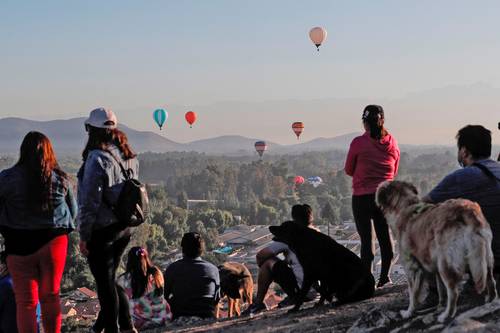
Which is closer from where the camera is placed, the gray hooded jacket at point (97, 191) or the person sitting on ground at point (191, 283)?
the gray hooded jacket at point (97, 191)

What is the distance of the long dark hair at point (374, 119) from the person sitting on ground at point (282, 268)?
34.7 inches

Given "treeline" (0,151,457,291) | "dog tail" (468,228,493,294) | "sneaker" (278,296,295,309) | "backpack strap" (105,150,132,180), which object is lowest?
"treeline" (0,151,457,291)

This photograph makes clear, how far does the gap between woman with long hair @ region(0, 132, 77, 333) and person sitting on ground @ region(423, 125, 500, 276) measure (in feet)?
8.11

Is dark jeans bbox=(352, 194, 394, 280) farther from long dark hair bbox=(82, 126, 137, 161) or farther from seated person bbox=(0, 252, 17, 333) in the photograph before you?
seated person bbox=(0, 252, 17, 333)

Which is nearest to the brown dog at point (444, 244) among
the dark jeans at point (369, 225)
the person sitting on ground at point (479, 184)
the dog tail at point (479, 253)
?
the dog tail at point (479, 253)

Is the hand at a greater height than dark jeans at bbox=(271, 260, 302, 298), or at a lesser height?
greater

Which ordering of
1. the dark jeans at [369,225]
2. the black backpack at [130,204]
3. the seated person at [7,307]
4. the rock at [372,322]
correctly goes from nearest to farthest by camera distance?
1. the rock at [372,322]
2. the black backpack at [130,204]
3. the seated person at [7,307]
4. the dark jeans at [369,225]

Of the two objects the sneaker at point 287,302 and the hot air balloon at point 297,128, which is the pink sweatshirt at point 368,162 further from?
the hot air balloon at point 297,128

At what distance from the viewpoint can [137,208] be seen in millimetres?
4324

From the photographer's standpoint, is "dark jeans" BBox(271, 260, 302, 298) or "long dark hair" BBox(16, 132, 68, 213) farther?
"dark jeans" BBox(271, 260, 302, 298)

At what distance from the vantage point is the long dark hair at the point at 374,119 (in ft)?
18.6

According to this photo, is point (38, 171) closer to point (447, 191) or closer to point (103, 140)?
point (103, 140)

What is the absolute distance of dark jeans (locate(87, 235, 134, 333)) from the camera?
429 cm

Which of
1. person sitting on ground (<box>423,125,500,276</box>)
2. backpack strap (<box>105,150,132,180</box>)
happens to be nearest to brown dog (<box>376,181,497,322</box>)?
person sitting on ground (<box>423,125,500,276</box>)
